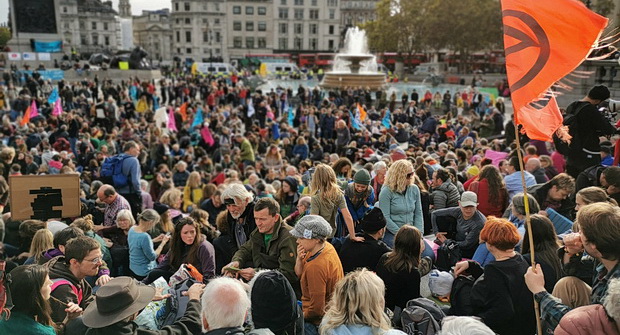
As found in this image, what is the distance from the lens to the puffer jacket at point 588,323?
263cm

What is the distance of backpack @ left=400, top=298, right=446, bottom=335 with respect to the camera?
11.6 ft

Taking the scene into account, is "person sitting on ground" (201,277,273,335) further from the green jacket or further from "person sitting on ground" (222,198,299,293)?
the green jacket

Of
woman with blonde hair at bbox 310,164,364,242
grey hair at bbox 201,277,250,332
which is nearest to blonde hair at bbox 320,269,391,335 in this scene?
grey hair at bbox 201,277,250,332

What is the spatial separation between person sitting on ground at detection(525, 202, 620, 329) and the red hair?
0.49 meters

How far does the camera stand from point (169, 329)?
11.1 feet

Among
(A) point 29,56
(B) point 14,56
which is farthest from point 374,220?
(A) point 29,56

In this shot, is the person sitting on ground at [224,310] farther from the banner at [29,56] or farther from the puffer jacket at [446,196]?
the banner at [29,56]

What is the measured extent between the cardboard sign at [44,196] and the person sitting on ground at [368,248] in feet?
11.7

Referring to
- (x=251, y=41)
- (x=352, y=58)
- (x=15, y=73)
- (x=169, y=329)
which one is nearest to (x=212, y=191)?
(x=169, y=329)

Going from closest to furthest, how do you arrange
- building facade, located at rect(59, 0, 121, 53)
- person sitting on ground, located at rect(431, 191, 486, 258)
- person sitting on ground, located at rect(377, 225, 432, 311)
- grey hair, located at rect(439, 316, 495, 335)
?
grey hair, located at rect(439, 316, 495, 335)
person sitting on ground, located at rect(377, 225, 432, 311)
person sitting on ground, located at rect(431, 191, 486, 258)
building facade, located at rect(59, 0, 121, 53)

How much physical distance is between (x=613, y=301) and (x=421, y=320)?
132 cm

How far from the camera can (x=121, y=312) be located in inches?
125

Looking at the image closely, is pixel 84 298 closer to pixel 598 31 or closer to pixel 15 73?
pixel 598 31

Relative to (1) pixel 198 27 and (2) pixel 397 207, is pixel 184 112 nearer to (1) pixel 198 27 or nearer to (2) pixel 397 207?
(2) pixel 397 207
